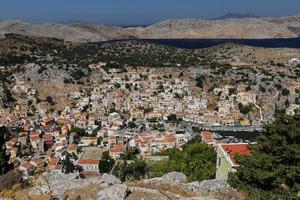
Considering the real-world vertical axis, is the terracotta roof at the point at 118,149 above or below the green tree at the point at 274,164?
below

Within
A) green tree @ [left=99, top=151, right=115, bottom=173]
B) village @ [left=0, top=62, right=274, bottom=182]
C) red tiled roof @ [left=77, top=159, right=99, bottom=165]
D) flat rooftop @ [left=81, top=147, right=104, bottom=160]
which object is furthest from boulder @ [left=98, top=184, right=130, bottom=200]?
flat rooftop @ [left=81, top=147, right=104, bottom=160]

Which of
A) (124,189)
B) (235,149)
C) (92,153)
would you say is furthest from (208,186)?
(92,153)

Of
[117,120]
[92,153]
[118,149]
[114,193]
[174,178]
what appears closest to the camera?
[114,193]

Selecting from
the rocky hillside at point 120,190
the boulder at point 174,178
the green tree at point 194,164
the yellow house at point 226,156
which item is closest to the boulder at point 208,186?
the rocky hillside at point 120,190

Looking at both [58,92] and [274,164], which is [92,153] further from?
[274,164]

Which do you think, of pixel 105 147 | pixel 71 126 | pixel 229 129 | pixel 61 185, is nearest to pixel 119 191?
pixel 61 185

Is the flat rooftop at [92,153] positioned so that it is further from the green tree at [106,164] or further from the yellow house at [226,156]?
the yellow house at [226,156]
